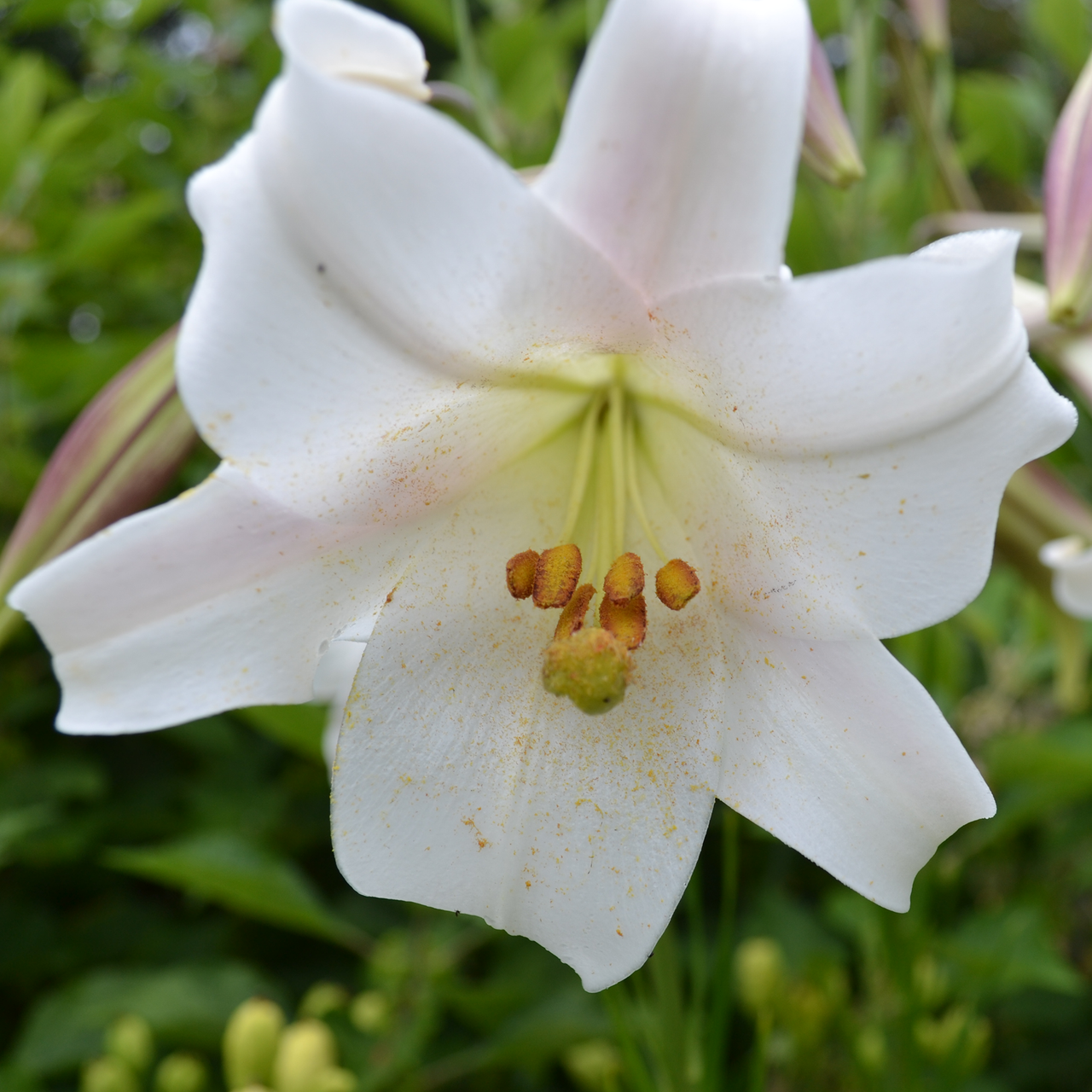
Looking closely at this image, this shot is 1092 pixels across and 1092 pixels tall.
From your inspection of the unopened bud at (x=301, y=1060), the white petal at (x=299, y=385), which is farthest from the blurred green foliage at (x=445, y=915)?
the white petal at (x=299, y=385)

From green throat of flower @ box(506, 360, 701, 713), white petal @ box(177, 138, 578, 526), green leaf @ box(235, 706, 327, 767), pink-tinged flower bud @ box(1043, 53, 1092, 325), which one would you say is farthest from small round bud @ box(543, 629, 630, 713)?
green leaf @ box(235, 706, 327, 767)

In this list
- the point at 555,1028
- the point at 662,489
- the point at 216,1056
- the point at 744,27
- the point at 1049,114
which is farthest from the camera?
the point at 1049,114

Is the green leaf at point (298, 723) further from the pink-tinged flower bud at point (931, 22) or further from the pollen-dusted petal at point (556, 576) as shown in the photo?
the pink-tinged flower bud at point (931, 22)

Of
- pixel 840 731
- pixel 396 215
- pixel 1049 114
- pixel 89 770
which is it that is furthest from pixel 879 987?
pixel 1049 114

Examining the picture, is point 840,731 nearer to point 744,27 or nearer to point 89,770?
point 744,27

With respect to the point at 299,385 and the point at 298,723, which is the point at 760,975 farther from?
the point at 299,385

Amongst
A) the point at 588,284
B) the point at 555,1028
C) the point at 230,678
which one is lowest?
the point at 555,1028

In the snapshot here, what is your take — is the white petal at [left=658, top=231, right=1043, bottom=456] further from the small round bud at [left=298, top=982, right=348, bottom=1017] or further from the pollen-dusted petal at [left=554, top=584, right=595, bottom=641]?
the small round bud at [left=298, top=982, right=348, bottom=1017]
